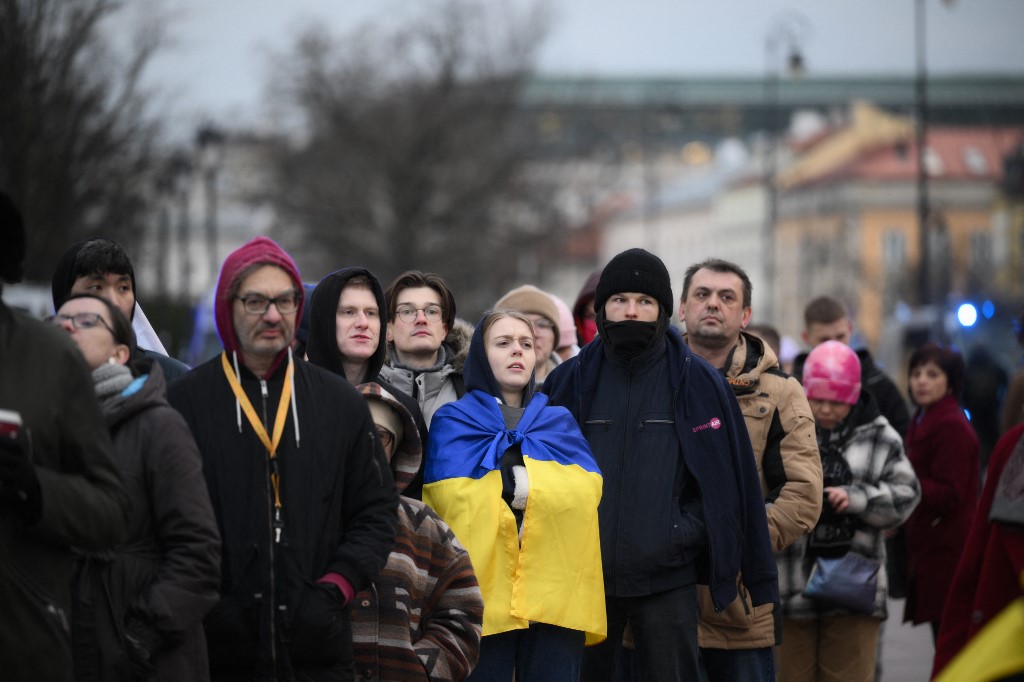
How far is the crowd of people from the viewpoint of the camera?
16.3ft

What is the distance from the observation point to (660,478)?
6836mm

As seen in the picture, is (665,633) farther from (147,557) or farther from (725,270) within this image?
(147,557)

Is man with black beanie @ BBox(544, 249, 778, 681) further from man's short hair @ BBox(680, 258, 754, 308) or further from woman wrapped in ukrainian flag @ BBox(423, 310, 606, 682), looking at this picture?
man's short hair @ BBox(680, 258, 754, 308)

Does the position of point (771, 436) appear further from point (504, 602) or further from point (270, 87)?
point (270, 87)

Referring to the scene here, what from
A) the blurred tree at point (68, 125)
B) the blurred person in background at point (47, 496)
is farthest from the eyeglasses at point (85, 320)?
the blurred tree at point (68, 125)

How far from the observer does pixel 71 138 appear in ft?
85.0

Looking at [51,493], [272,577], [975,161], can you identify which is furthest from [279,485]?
[975,161]

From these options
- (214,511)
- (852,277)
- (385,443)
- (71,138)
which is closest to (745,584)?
(385,443)

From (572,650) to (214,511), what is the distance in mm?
1908

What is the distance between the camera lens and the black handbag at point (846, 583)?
796 centimetres

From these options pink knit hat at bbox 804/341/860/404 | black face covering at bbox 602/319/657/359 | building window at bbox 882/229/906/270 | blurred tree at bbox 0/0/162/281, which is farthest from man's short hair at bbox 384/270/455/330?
building window at bbox 882/229/906/270

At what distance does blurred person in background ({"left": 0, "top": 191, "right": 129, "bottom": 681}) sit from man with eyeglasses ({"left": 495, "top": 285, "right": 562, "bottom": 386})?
16.1ft

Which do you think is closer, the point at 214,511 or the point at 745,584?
the point at 214,511

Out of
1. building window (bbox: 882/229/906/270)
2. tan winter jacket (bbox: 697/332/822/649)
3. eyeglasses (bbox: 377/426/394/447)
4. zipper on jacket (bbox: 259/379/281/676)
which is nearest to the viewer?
zipper on jacket (bbox: 259/379/281/676)
